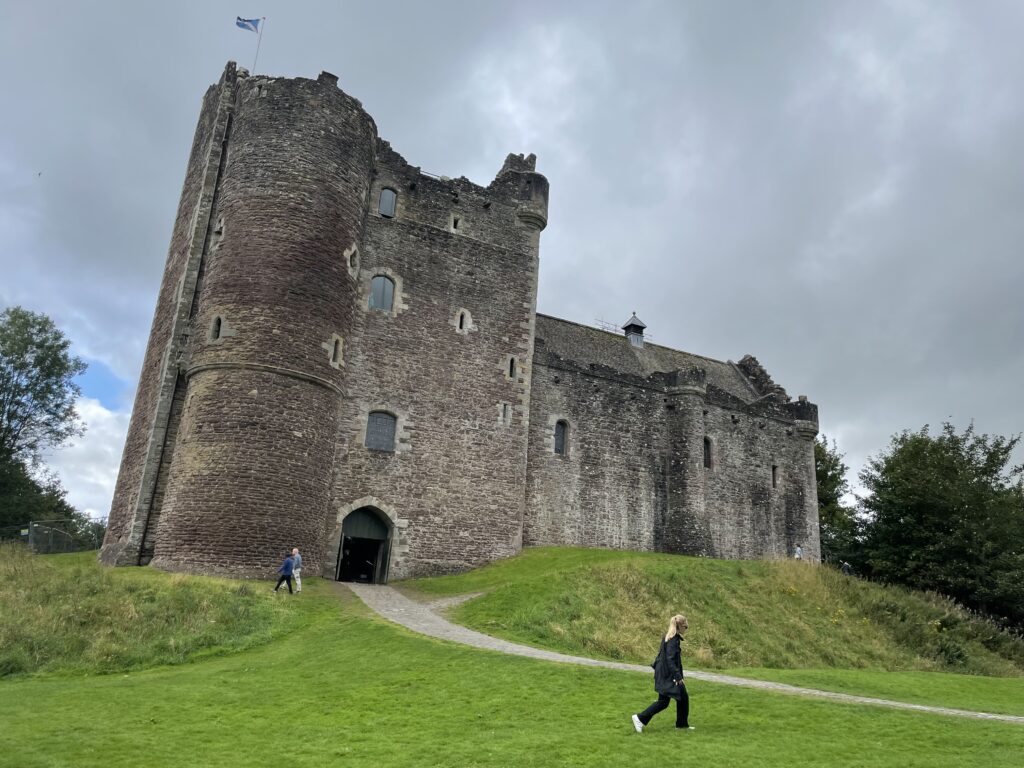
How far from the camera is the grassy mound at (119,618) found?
1482 centimetres

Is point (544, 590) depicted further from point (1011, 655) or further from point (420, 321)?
point (1011, 655)

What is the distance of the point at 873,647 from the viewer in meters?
22.5

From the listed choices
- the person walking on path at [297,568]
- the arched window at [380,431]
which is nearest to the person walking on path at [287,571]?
the person walking on path at [297,568]

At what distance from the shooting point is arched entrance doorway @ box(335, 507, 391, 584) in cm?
2572

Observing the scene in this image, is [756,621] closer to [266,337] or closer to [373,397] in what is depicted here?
[373,397]

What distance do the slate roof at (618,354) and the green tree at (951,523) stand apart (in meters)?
8.30

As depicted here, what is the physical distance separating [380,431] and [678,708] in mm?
17890

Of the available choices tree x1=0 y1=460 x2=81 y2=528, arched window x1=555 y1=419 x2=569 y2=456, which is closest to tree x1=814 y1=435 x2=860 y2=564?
arched window x1=555 y1=419 x2=569 y2=456

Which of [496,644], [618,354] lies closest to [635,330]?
[618,354]

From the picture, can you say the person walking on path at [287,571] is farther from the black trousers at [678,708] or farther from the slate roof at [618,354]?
the slate roof at [618,354]

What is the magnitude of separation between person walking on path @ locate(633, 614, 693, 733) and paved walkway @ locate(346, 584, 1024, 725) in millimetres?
3364

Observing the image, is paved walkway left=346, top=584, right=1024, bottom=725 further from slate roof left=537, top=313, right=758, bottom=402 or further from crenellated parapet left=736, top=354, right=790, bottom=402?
crenellated parapet left=736, top=354, right=790, bottom=402

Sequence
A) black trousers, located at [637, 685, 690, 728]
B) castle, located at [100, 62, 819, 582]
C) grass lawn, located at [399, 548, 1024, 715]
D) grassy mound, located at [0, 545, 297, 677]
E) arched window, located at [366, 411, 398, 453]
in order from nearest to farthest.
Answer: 1. black trousers, located at [637, 685, 690, 728]
2. grassy mound, located at [0, 545, 297, 677]
3. grass lawn, located at [399, 548, 1024, 715]
4. castle, located at [100, 62, 819, 582]
5. arched window, located at [366, 411, 398, 453]

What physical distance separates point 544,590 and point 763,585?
26.8 ft
